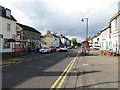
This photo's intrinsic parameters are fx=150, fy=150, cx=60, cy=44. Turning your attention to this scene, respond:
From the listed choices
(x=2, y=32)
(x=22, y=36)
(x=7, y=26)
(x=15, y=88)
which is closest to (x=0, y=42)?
(x=2, y=32)

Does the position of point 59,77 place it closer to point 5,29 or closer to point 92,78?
point 92,78

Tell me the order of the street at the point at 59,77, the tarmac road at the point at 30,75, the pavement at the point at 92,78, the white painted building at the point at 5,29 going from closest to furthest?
the pavement at the point at 92,78
the street at the point at 59,77
the tarmac road at the point at 30,75
the white painted building at the point at 5,29

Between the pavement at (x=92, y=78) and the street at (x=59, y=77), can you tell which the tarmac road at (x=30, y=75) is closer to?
the street at (x=59, y=77)

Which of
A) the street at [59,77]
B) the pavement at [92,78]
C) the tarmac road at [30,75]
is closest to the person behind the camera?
the pavement at [92,78]

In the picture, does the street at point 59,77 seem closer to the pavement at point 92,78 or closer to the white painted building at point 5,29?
the pavement at point 92,78

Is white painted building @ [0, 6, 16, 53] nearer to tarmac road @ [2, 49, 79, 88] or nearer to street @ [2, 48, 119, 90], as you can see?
tarmac road @ [2, 49, 79, 88]

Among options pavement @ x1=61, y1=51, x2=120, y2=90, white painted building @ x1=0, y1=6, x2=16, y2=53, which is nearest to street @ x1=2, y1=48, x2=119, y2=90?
pavement @ x1=61, y1=51, x2=120, y2=90

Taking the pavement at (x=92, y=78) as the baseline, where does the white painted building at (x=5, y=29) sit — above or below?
above

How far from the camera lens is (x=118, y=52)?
24.1 meters

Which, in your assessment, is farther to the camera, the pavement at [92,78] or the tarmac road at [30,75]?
the tarmac road at [30,75]

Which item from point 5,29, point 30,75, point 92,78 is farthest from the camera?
point 5,29

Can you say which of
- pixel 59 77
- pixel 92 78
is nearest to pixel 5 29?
pixel 59 77

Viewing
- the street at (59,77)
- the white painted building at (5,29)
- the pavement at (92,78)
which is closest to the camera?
the pavement at (92,78)

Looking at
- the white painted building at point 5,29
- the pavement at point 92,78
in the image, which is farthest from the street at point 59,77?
the white painted building at point 5,29
